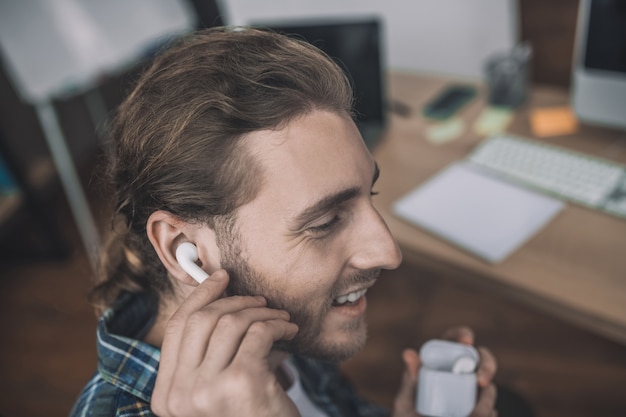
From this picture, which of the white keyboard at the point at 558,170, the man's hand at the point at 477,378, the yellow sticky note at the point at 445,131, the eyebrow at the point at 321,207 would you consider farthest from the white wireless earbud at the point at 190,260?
the yellow sticky note at the point at 445,131

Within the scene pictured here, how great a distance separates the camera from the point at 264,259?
2.31 ft

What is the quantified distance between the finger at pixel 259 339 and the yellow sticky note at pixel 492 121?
3.44 feet

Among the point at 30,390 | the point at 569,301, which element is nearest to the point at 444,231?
the point at 569,301

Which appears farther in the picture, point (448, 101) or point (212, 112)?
point (448, 101)

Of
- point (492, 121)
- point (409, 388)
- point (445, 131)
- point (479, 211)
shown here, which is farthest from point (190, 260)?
point (492, 121)

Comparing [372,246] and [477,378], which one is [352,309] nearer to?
[372,246]

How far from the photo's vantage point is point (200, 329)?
58 centimetres

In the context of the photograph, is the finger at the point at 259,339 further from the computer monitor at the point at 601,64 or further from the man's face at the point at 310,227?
the computer monitor at the point at 601,64

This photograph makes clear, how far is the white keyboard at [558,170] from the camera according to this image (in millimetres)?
1118

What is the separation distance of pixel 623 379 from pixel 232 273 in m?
1.52

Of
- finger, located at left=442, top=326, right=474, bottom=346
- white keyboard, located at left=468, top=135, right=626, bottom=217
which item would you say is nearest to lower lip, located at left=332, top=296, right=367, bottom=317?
finger, located at left=442, top=326, right=474, bottom=346

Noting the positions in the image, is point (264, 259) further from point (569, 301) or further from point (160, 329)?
point (569, 301)

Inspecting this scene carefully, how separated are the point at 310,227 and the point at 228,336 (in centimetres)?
18

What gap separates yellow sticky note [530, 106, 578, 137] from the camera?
141 cm
